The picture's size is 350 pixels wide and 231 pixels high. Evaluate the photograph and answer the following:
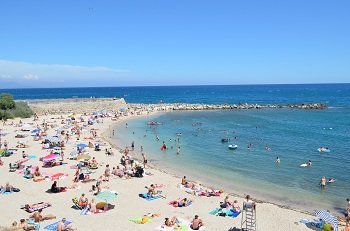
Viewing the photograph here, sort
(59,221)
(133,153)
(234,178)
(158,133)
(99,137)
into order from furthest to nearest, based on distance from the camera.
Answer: (158,133)
(99,137)
(133,153)
(234,178)
(59,221)

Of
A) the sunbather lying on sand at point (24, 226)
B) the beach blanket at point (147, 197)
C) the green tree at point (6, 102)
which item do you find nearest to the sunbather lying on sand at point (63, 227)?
the sunbather lying on sand at point (24, 226)

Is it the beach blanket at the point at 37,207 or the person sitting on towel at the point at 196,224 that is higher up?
the beach blanket at the point at 37,207

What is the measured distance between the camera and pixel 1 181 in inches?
877

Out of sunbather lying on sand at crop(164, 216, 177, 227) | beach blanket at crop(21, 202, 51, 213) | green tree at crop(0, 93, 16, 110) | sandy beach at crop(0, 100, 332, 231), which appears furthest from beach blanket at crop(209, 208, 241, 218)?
green tree at crop(0, 93, 16, 110)

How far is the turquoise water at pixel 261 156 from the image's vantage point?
2256cm

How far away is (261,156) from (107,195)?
17.1m

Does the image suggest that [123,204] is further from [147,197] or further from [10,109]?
[10,109]

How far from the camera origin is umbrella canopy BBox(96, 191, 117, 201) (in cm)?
1931

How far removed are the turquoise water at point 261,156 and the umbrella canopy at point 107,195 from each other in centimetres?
703

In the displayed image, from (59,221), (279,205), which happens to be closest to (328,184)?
(279,205)

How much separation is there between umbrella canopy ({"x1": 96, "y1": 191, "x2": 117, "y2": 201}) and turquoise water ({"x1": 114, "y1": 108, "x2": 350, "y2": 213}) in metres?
7.03

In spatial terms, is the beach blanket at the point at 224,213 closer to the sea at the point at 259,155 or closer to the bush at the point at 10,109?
the sea at the point at 259,155

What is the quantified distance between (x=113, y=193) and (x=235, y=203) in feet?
21.5

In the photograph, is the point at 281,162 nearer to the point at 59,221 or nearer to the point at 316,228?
the point at 316,228
